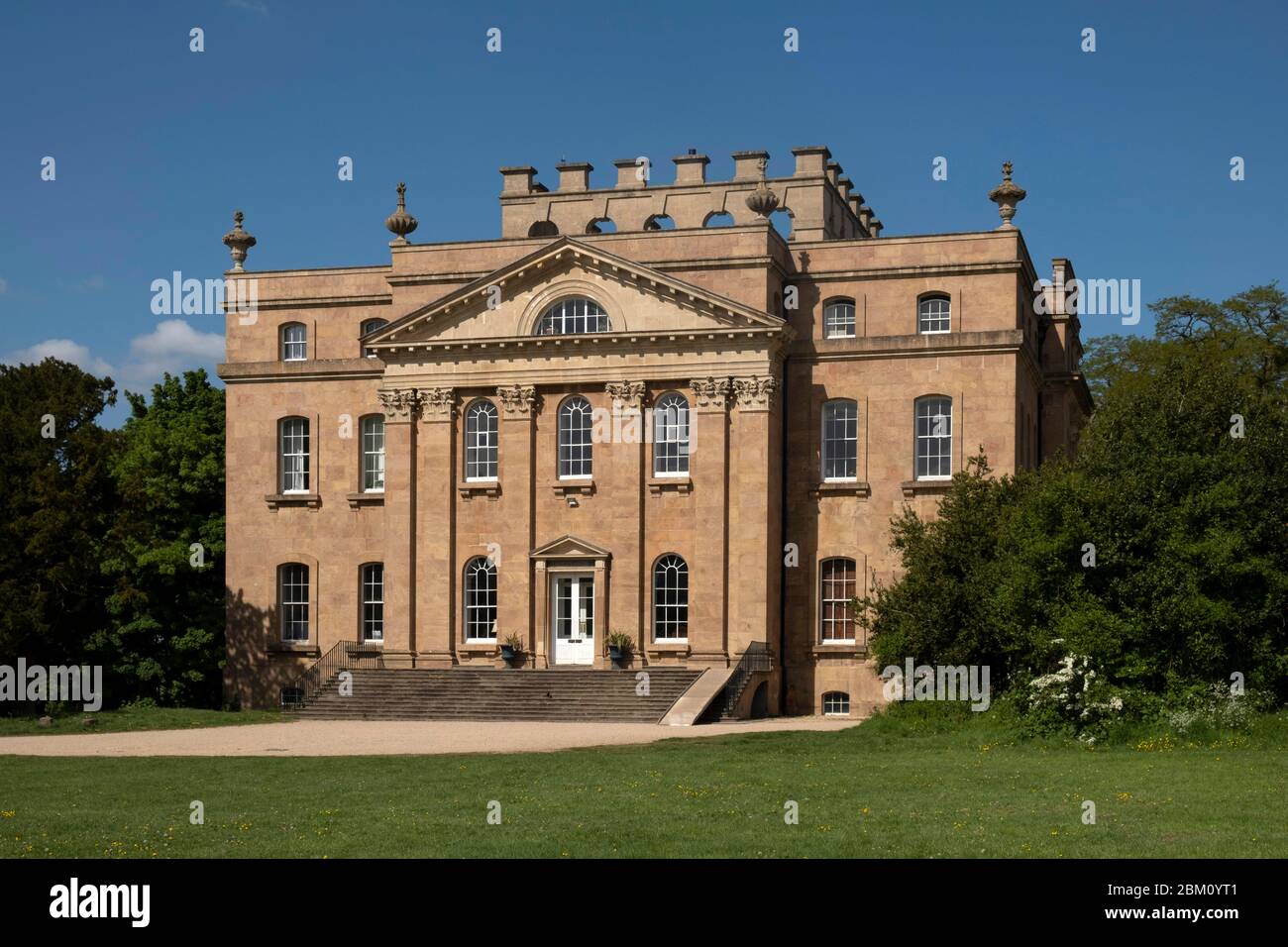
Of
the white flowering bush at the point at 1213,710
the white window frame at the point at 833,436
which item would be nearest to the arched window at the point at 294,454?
the white window frame at the point at 833,436

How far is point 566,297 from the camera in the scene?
1697 inches

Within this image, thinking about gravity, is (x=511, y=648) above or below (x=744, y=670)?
above

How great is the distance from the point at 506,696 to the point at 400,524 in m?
6.61

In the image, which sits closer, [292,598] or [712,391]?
[712,391]

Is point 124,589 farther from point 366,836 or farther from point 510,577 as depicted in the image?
point 366,836

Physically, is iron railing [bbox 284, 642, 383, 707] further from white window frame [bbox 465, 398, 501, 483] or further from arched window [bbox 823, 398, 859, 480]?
arched window [bbox 823, 398, 859, 480]

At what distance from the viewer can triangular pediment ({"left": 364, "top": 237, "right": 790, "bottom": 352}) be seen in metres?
41.6

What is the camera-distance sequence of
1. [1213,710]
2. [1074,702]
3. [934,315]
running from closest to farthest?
1. [1213,710]
2. [1074,702]
3. [934,315]

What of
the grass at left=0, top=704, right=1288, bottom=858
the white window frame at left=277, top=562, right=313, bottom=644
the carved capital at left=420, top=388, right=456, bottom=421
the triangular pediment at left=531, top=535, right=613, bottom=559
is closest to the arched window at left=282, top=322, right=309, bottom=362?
the carved capital at left=420, top=388, right=456, bottom=421

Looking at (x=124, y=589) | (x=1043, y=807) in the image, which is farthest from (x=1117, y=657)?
(x=124, y=589)

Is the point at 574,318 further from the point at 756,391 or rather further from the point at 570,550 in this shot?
the point at 570,550

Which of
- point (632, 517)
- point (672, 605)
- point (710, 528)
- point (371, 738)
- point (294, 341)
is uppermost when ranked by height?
point (294, 341)

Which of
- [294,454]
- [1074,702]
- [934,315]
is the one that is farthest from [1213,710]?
[294,454]
